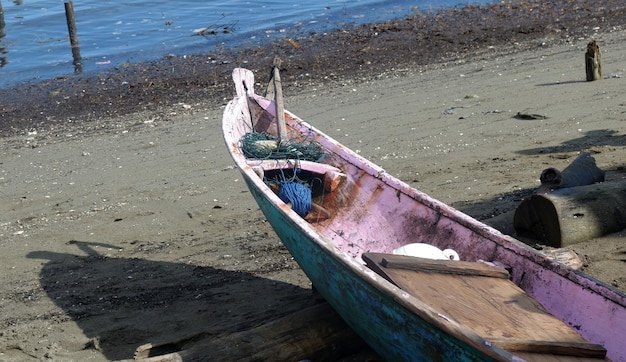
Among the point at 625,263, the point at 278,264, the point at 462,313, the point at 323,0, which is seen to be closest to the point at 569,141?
the point at 625,263

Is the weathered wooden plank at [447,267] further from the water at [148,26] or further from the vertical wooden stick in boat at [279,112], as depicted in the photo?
the water at [148,26]

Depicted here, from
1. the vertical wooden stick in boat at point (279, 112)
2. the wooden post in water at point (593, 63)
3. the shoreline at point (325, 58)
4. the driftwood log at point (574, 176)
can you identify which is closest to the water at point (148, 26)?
the shoreline at point (325, 58)

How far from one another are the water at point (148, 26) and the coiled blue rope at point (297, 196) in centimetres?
1148

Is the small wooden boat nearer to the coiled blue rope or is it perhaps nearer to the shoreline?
the coiled blue rope

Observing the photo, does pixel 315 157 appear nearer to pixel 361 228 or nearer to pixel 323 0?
pixel 361 228

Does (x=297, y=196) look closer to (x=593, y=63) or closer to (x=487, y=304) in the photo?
(x=487, y=304)

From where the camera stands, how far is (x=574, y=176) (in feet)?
20.9

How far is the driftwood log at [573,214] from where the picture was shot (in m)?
5.73

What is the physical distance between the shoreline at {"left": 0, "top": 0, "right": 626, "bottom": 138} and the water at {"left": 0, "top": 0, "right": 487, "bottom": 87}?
118cm

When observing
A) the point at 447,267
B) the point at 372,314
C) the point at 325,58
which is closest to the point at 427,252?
the point at 447,267

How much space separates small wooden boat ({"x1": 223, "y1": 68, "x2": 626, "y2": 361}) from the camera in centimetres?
396

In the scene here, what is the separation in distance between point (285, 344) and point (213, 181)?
4248mm

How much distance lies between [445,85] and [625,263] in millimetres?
6510

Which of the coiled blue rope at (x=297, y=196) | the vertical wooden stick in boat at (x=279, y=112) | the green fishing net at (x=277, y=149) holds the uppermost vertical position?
the vertical wooden stick in boat at (x=279, y=112)
